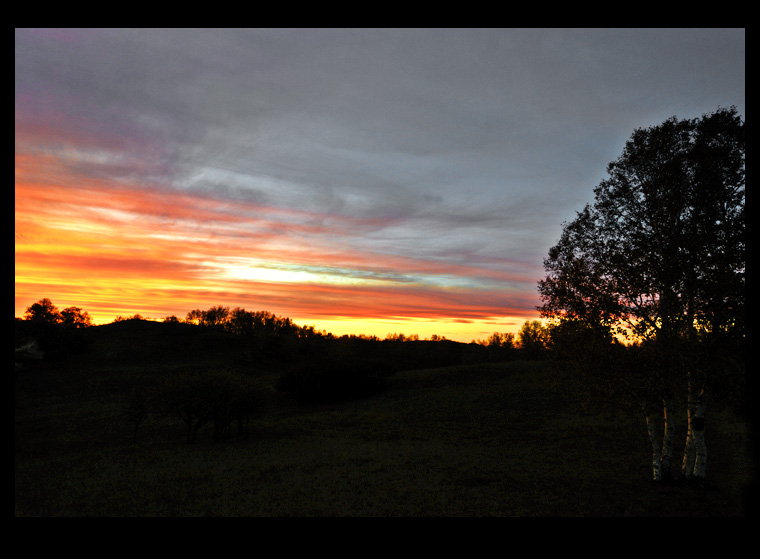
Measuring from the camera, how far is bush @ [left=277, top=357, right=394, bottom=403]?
5884cm

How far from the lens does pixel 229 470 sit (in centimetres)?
2491

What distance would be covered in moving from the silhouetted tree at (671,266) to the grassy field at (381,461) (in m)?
3.95

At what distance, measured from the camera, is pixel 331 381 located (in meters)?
59.6

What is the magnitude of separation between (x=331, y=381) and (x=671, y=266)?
50321 mm

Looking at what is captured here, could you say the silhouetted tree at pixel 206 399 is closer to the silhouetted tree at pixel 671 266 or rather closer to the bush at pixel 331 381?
the bush at pixel 331 381

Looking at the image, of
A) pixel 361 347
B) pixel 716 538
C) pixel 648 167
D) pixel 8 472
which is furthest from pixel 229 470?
pixel 361 347

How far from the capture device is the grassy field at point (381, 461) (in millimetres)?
17203

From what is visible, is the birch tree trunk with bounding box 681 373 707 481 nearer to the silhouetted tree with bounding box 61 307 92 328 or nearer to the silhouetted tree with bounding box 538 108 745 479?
the silhouetted tree with bounding box 538 108 745 479

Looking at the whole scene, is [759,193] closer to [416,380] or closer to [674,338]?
[674,338]

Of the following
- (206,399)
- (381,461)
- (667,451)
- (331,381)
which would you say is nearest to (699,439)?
(667,451)

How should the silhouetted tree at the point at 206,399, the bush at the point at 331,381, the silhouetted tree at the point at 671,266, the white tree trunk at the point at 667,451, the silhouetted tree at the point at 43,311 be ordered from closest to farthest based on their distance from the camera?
the silhouetted tree at the point at 671,266 → the white tree trunk at the point at 667,451 → the silhouetted tree at the point at 206,399 → the bush at the point at 331,381 → the silhouetted tree at the point at 43,311

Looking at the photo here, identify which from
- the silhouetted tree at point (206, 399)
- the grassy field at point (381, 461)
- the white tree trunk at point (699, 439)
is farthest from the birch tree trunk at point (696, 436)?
the silhouetted tree at point (206, 399)

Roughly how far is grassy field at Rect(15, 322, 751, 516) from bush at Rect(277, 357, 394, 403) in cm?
234

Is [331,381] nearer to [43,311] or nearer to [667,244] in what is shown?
[667,244]
